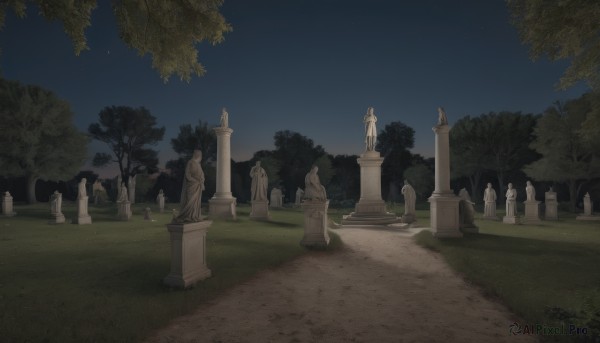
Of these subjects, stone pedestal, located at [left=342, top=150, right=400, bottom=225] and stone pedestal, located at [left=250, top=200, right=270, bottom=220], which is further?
stone pedestal, located at [left=250, top=200, right=270, bottom=220]

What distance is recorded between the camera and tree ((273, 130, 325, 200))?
5231 cm

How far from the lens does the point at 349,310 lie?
631cm

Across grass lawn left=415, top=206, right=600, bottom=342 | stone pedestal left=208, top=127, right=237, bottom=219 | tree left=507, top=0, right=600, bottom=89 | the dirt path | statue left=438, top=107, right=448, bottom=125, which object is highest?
tree left=507, top=0, right=600, bottom=89

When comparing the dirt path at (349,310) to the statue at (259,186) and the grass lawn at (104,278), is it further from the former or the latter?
the statue at (259,186)

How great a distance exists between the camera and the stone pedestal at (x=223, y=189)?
1966 centimetres

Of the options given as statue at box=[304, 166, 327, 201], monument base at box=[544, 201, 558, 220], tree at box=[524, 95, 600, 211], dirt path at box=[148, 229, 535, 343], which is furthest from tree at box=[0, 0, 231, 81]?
tree at box=[524, 95, 600, 211]

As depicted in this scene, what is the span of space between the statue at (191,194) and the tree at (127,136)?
1764 inches

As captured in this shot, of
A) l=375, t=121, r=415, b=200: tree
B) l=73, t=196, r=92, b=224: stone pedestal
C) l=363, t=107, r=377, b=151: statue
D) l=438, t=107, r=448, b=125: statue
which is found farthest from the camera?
l=375, t=121, r=415, b=200: tree

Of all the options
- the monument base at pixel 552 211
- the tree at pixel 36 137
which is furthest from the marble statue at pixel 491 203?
the tree at pixel 36 137

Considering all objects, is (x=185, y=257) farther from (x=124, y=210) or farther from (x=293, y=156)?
(x=293, y=156)

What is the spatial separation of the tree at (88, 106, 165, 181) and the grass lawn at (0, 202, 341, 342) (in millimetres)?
35678

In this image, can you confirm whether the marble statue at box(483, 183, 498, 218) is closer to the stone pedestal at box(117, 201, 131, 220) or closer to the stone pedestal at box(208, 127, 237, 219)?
the stone pedestal at box(208, 127, 237, 219)

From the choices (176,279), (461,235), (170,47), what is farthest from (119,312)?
(461,235)

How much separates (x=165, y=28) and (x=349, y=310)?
770 cm
